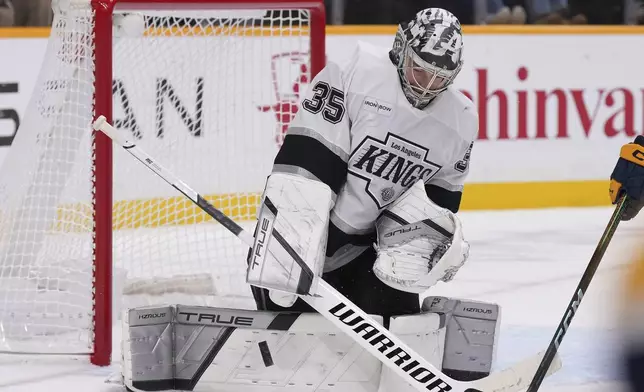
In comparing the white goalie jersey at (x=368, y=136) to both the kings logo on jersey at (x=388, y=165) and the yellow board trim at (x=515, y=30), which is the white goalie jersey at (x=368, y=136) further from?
the yellow board trim at (x=515, y=30)

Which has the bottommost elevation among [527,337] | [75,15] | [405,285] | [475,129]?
[527,337]

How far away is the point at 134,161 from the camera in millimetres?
3742

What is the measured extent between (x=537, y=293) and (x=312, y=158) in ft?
5.41

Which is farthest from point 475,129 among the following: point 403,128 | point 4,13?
point 4,13

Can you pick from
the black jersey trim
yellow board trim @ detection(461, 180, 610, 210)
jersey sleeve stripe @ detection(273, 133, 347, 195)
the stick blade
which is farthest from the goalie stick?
yellow board trim @ detection(461, 180, 610, 210)

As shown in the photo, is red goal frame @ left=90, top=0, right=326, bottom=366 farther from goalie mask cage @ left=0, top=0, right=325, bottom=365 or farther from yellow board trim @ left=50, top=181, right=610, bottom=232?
yellow board trim @ left=50, top=181, right=610, bottom=232

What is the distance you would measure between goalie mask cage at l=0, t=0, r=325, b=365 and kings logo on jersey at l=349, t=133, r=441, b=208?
0.67 m

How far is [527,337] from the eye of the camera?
10.7 ft

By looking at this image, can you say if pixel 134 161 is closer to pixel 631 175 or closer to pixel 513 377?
pixel 513 377

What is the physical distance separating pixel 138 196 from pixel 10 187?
1.92 feet

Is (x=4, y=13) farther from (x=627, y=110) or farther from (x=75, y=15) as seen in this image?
(x=627, y=110)

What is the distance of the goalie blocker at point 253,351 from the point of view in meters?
2.50

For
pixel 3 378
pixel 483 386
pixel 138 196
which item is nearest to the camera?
pixel 483 386

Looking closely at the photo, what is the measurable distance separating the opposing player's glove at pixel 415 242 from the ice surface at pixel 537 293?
346 millimetres
